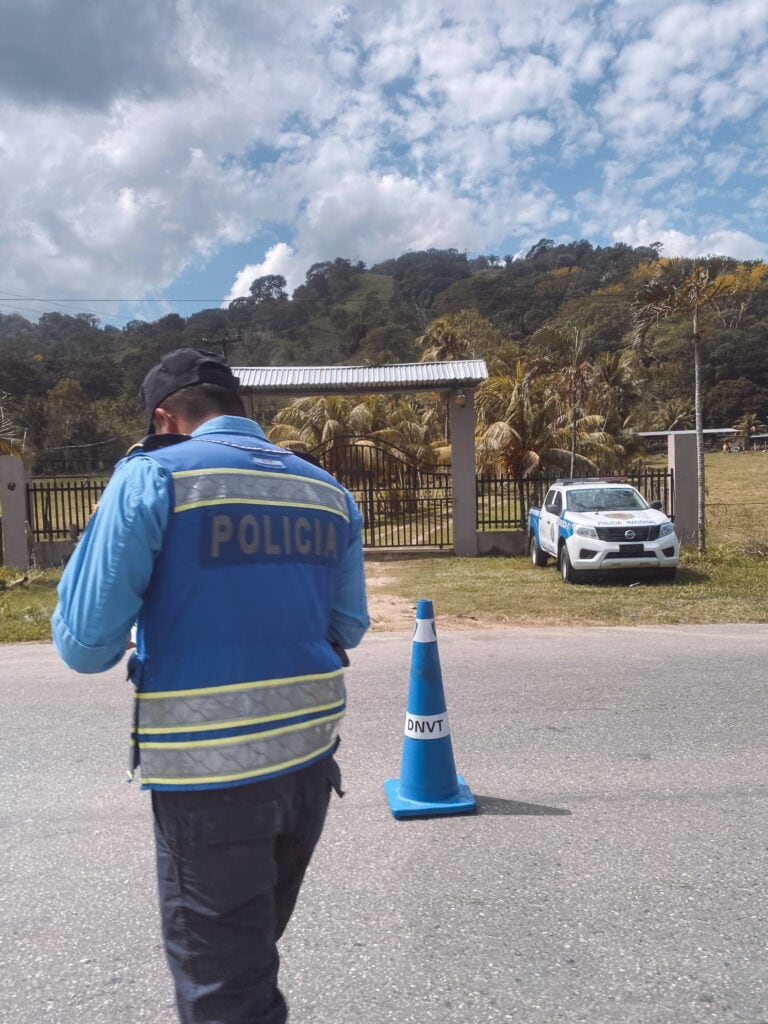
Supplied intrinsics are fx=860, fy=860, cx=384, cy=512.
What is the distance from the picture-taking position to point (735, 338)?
7681cm

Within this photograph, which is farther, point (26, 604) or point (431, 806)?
point (26, 604)

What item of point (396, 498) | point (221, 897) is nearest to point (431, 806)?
point (221, 897)

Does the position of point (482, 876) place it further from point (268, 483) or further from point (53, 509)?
point (53, 509)

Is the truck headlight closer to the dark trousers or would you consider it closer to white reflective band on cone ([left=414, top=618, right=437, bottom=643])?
white reflective band on cone ([left=414, top=618, right=437, bottom=643])

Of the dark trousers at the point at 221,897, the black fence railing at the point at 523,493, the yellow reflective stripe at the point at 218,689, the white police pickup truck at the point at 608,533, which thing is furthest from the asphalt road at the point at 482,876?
the black fence railing at the point at 523,493

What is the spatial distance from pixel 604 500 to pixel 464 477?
3.58 meters

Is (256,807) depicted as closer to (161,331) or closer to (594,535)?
(594,535)

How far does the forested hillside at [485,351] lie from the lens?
933 inches

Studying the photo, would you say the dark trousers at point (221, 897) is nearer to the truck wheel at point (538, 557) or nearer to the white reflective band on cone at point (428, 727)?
the white reflective band on cone at point (428, 727)

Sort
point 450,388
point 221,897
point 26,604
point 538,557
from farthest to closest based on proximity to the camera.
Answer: point 450,388 → point 538,557 → point 26,604 → point 221,897

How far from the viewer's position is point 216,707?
1.82m

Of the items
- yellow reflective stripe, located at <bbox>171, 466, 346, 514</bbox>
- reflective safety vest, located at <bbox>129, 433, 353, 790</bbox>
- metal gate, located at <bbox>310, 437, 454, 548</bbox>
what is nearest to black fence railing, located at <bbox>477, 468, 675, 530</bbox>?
metal gate, located at <bbox>310, 437, 454, 548</bbox>

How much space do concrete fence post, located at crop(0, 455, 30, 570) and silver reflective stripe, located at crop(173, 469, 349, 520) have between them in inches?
573

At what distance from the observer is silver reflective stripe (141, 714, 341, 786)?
5.94ft
